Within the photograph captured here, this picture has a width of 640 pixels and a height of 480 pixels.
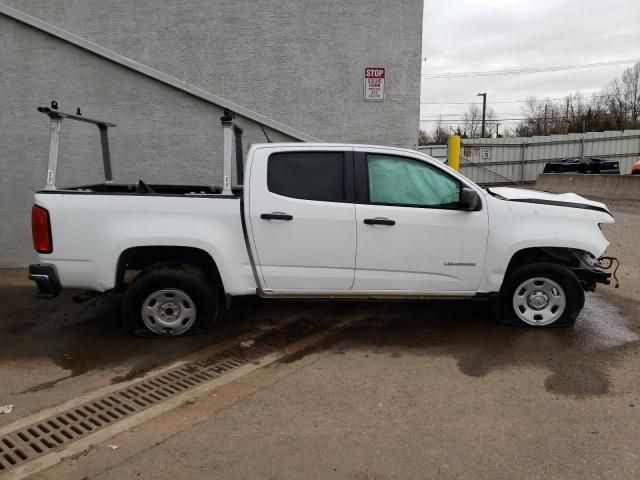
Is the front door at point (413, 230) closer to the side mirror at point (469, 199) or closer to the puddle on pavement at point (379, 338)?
the side mirror at point (469, 199)

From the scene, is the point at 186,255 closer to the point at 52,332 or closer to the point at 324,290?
the point at 324,290

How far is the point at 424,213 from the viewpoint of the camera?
4.70 metres

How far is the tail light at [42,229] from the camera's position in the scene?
448 cm

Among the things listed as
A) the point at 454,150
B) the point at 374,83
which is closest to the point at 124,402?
the point at 374,83

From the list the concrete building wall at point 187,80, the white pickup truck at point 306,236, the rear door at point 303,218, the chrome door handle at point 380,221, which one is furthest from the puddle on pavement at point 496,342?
the concrete building wall at point 187,80

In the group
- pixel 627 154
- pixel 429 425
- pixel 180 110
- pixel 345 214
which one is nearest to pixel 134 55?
pixel 180 110

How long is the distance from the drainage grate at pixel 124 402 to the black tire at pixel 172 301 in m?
0.47

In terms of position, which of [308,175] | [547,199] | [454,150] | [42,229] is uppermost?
[454,150]

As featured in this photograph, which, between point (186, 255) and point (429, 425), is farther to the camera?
point (186, 255)

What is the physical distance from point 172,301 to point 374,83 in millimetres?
4807

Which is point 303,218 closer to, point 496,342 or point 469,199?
point 469,199

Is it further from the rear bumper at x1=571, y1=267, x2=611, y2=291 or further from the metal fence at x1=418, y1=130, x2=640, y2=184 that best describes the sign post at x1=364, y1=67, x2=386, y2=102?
the metal fence at x1=418, y1=130, x2=640, y2=184

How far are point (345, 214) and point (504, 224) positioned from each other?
1.49 meters

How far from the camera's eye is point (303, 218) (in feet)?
15.2
